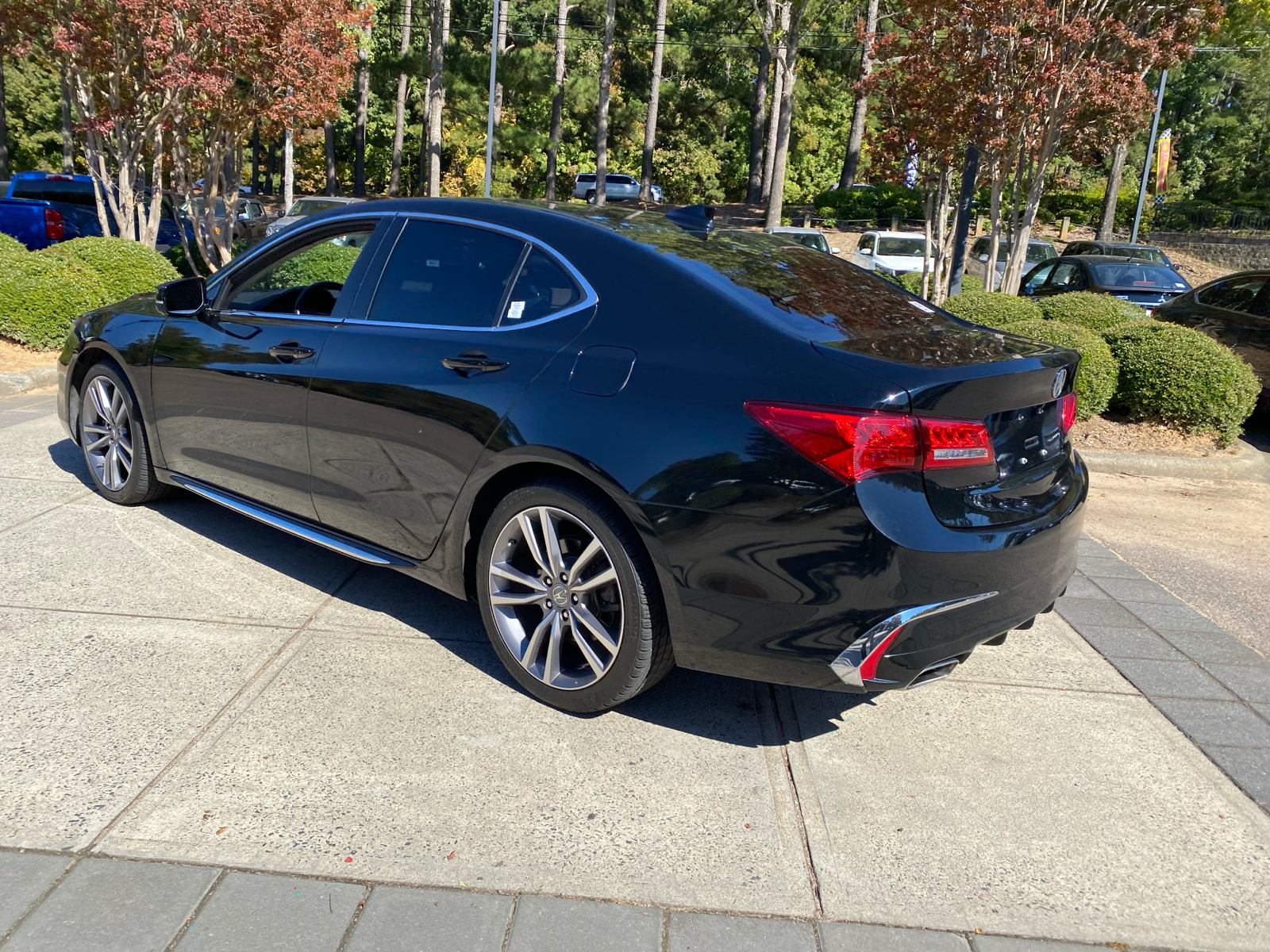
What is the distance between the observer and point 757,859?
279 cm

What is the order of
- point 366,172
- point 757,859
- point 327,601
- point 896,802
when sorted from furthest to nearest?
point 366,172, point 327,601, point 896,802, point 757,859

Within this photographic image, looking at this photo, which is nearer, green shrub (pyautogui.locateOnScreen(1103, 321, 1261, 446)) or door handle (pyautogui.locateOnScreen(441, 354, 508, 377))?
door handle (pyautogui.locateOnScreen(441, 354, 508, 377))

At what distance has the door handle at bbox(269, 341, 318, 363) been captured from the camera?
4.13 m

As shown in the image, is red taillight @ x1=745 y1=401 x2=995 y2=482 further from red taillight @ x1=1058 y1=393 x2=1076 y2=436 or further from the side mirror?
the side mirror

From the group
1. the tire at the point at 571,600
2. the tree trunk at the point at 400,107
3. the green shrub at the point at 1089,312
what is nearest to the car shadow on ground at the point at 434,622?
the tire at the point at 571,600

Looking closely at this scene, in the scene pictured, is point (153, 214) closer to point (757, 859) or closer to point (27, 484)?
point (27, 484)

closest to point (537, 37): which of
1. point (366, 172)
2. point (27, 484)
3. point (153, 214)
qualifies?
point (366, 172)

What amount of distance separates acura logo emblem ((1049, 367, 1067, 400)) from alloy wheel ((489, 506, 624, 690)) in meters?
1.54

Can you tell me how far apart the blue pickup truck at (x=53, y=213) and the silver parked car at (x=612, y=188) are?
22030 mm

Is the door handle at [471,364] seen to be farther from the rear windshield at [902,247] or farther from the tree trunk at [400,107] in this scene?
the tree trunk at [400,107]

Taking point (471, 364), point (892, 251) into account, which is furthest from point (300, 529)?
point (892, 251)

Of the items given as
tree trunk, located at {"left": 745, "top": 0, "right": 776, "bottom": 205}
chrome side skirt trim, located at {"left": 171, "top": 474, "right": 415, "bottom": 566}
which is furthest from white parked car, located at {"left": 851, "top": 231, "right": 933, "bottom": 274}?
tree trunk, located at {"left": 745, "top": 0, "right": 776, "bottom": 205}

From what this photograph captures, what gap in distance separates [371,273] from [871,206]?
120ft

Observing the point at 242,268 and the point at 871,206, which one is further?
the point at 871,206
